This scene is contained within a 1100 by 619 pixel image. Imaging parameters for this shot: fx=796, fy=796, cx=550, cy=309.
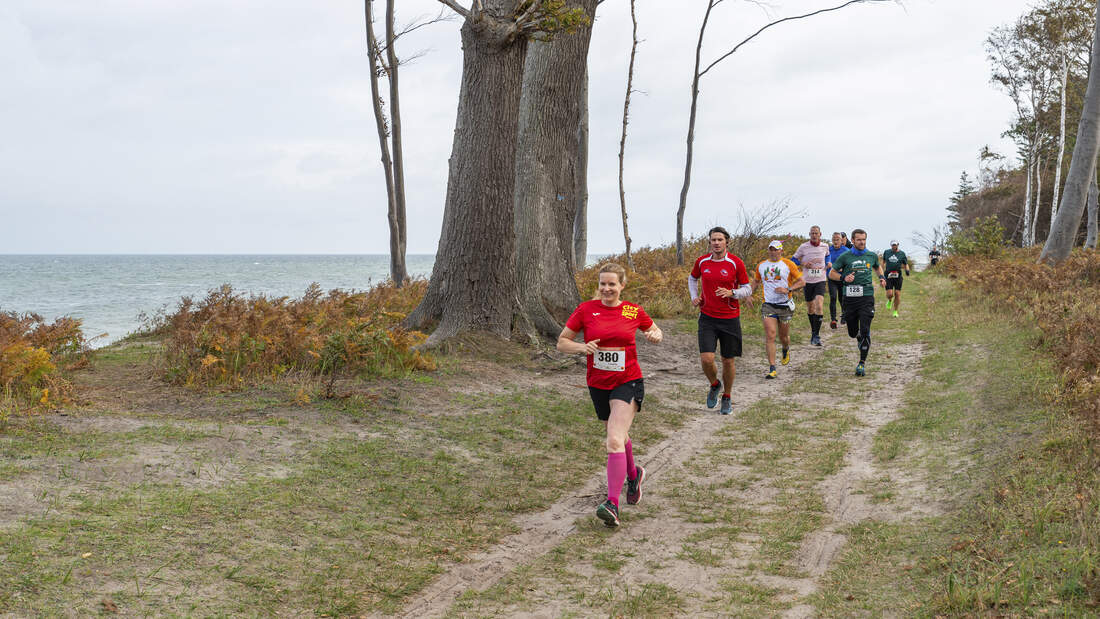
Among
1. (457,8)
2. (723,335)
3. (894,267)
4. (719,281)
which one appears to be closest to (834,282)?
(894,267)

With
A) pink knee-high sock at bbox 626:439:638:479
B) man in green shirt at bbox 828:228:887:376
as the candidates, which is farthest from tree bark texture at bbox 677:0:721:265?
pink knee-high sock at bbox 626:439:638:479

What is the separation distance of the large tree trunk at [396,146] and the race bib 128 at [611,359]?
14.6 metres

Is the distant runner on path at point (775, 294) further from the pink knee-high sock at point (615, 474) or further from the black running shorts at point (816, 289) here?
the pink knee-high sock at point (615, 474)

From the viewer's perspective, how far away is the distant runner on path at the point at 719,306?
1059cm

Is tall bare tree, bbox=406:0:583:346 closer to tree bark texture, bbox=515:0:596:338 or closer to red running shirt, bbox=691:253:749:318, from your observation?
tree bark texture, bbox=515:0:596:338

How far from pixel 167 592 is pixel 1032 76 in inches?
2065

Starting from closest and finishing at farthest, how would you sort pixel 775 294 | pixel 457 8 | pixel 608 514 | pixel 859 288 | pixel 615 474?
pixel 608 514, pixel 615 474, pixel 457 8, pixel 775 294, pixel 859 288

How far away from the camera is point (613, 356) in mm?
6676

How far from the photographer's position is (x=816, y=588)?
5102 mm

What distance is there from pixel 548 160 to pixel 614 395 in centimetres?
877

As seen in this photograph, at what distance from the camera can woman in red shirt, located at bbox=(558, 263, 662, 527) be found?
21.4 ft

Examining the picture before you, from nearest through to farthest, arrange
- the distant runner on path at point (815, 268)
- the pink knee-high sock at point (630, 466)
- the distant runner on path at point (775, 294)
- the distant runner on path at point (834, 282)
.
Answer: the pink knee-high sock at point (630, 466) → the distant runner on path at point (775, 294) → the distant runner on path at point (815, 268) → the distant runner on path at point (834, 282)

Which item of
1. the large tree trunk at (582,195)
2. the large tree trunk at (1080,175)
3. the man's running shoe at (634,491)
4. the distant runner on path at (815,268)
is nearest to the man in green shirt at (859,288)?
the distant runner on path at (815,268)

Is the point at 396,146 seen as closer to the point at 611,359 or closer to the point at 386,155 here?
the point at 386,155
